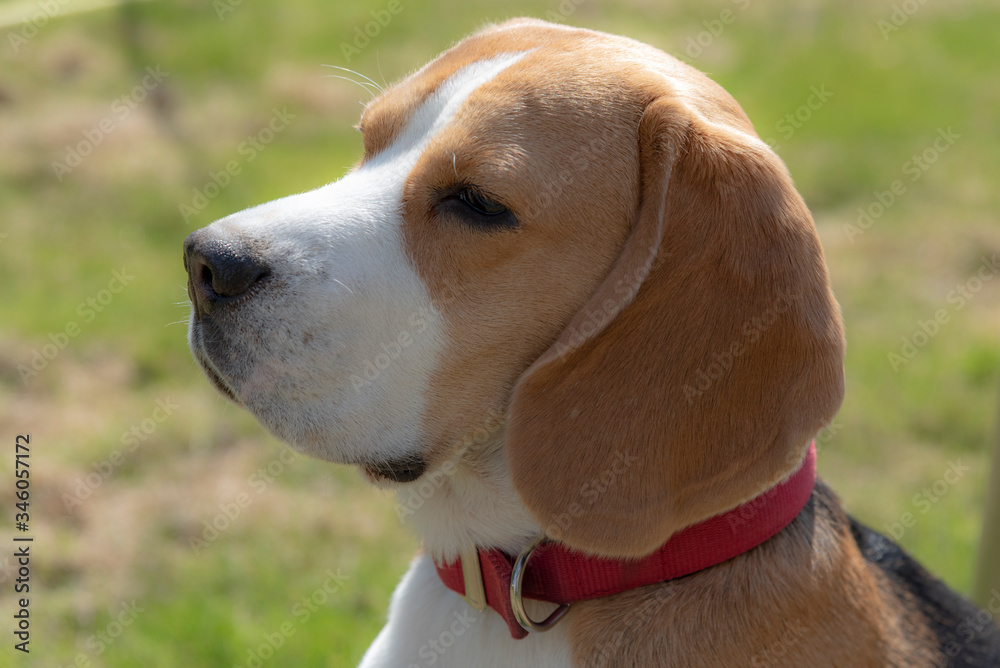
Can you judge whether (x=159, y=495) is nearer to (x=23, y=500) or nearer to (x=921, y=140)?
(x=23, y=500)

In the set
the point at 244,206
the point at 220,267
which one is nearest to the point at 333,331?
the point at 220,267

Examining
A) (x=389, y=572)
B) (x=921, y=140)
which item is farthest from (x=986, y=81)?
(x=389, y=572)

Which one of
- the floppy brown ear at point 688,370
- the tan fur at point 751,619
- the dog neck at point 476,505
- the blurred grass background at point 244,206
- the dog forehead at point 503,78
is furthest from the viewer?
the blurred grass background at point 244,206

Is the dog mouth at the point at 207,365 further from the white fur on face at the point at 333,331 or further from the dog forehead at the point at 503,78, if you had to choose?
the dog forehead at the point at 503,78

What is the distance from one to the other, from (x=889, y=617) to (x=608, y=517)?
36.8 inches

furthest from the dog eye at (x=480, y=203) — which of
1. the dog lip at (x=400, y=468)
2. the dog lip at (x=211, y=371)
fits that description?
the dog lip at (x=211, y=371)

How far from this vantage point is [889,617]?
2619 millimetres

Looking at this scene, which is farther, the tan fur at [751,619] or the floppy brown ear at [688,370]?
the tan fur at [751,619]

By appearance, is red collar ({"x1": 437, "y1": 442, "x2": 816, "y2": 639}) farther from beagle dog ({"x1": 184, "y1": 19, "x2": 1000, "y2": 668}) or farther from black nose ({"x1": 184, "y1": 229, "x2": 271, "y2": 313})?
black nose ({"x1": 184, "y1": 229, "x2": 271, "y2": 313})

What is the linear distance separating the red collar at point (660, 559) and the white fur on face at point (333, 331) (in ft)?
1.51

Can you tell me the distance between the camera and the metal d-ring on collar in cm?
239

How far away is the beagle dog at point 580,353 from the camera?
229 centimetres

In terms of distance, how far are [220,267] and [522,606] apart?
1.11m

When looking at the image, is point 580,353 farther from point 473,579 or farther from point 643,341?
point 473,579
